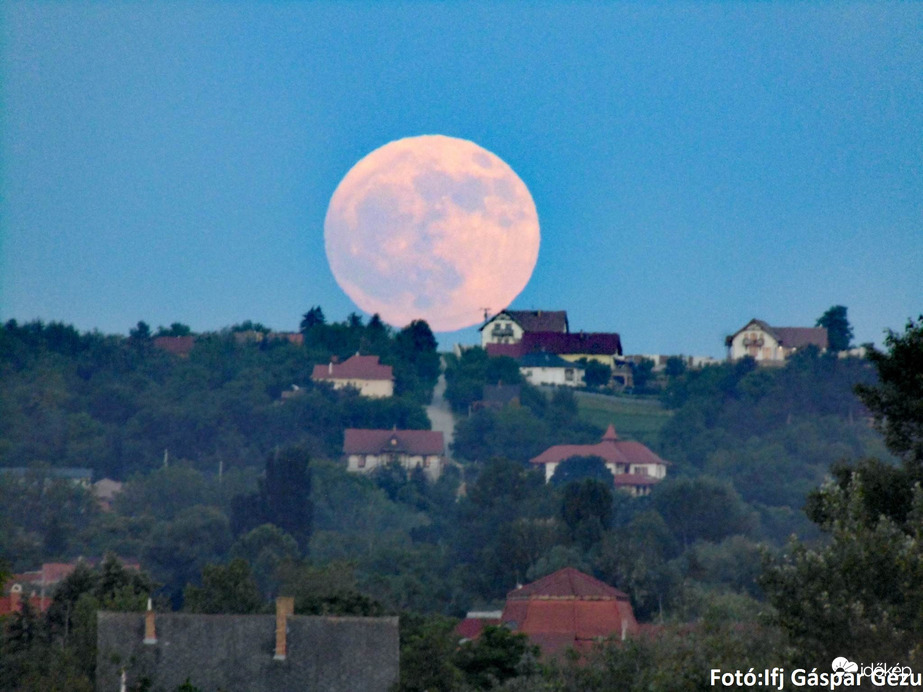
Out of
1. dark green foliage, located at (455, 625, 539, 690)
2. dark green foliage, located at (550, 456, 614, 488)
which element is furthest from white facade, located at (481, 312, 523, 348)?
dark green foliage, located at (455, 625, 539, 690)

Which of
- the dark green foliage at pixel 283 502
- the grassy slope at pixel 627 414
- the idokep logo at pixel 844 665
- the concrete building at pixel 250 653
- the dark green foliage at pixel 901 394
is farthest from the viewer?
the grassy slope at pixel 627 414

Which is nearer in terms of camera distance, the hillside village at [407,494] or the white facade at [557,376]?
the hillside village at [407,494]

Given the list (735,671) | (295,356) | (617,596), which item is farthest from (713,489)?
(735,671)

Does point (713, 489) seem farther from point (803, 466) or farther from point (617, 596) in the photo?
point (617, 596)

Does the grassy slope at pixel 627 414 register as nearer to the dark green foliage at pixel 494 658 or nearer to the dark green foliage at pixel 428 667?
the dark green foliage at pixel 494 658

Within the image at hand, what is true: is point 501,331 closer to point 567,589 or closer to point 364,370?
point 364,370

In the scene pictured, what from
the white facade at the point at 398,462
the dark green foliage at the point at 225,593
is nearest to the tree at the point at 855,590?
the dark green foliage at the point at 225,593

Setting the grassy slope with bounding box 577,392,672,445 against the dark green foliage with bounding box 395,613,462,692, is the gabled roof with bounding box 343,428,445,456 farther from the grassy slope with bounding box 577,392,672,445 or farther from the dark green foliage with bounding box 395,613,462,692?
the dark green foliage with bounding box 395,613,462,692

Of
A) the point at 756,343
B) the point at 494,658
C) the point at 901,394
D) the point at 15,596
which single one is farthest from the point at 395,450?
the point at 901,394
